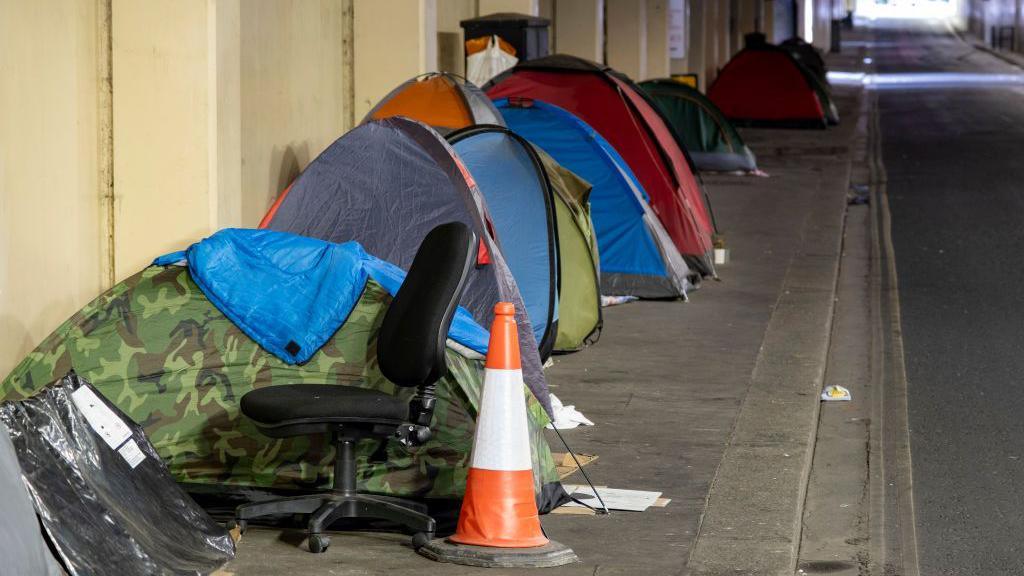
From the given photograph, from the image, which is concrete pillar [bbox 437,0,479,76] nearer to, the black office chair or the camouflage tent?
the camouflage tent

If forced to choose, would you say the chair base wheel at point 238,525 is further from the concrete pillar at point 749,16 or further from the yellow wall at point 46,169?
the concrete pillar at point 749,16

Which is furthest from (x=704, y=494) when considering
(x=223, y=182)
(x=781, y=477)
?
(x=223, y=182)

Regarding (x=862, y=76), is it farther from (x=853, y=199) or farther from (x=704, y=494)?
(x=704, y=494)

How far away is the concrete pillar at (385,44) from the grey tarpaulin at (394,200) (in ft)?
10.9

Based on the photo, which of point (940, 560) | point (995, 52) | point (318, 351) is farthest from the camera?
point (995, 52)

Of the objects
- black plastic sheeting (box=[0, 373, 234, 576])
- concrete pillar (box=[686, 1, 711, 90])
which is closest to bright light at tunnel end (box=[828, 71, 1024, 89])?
concrete pillar (box=[686, 1, 711, 90])

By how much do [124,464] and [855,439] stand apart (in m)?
4.02

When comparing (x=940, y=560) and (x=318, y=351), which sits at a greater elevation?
(x=318, y=351)

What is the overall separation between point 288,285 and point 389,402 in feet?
3.46

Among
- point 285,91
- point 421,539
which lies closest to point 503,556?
point 421,539

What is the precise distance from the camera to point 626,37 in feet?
78.1

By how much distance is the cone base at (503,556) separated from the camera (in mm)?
5309

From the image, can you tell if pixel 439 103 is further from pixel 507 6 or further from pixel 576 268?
pixel 507 6

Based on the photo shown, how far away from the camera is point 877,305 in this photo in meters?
11.9
